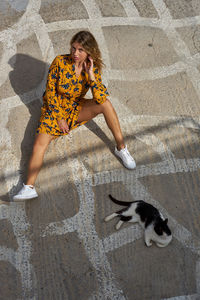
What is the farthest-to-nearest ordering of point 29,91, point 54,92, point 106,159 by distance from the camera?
point 29,91 → point 106,159 → point 54,92

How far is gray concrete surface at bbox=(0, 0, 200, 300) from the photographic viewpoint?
283 cm

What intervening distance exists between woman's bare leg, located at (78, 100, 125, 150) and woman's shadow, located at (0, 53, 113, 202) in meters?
0.23

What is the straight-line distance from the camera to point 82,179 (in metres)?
3.35

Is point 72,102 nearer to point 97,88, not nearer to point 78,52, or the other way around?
point 97,88

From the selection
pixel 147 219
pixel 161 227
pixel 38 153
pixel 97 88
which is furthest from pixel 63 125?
pixel 161 227

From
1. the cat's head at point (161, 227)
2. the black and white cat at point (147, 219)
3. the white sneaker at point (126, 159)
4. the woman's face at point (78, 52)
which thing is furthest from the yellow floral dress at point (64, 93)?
the cat's head at point (161, 227)

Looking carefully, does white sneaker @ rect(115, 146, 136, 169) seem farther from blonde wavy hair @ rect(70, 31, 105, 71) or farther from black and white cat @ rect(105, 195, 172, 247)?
blonde wavy hair @ rect(70, 31, 105, 71)

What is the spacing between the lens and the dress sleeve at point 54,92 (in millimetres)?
3153

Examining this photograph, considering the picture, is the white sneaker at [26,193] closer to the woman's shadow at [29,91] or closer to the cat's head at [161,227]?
the woman's shadow at [29,91]

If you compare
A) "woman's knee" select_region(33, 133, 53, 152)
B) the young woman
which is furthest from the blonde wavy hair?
"woman's knee" select_region(33, 133, 53, 152)

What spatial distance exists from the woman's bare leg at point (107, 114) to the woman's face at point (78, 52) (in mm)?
463

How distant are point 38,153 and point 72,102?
59cm

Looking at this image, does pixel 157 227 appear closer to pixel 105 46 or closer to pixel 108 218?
pixel 108 218

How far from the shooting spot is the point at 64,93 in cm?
323
